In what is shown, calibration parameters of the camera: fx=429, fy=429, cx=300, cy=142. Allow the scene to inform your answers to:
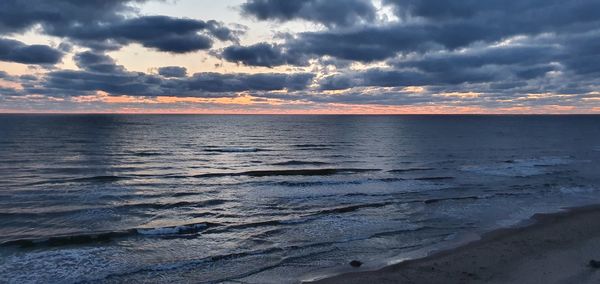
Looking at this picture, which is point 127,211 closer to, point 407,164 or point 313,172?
point 313,172

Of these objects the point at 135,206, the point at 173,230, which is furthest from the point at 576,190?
the point at 135,206

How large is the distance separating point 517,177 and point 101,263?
32.5 metres

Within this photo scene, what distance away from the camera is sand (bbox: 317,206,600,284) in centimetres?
1295

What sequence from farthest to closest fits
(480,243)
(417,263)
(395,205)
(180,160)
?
(180,160), (395,205), (480,243), (417,263)

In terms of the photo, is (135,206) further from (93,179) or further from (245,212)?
(93,179)

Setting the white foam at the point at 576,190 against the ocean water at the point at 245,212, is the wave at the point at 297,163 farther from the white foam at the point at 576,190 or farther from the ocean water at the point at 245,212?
the white foam at the point at 576,190

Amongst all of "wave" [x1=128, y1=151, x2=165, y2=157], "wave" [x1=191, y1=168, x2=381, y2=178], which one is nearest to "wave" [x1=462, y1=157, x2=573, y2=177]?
"wave" [x1=191, y1=168, x2=381, y2=178]

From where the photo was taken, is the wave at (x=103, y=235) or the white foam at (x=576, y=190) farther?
the white foam at (x=576, y=190)

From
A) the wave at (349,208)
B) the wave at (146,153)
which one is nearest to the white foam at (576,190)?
the wave at (349,208)

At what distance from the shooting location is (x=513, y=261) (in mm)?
14719

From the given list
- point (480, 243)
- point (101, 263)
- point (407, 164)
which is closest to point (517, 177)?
point (407, 164)

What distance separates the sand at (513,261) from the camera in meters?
12.9

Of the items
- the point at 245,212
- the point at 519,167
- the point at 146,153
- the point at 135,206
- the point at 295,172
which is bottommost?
the point at 519,167

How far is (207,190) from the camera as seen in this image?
29.0m
